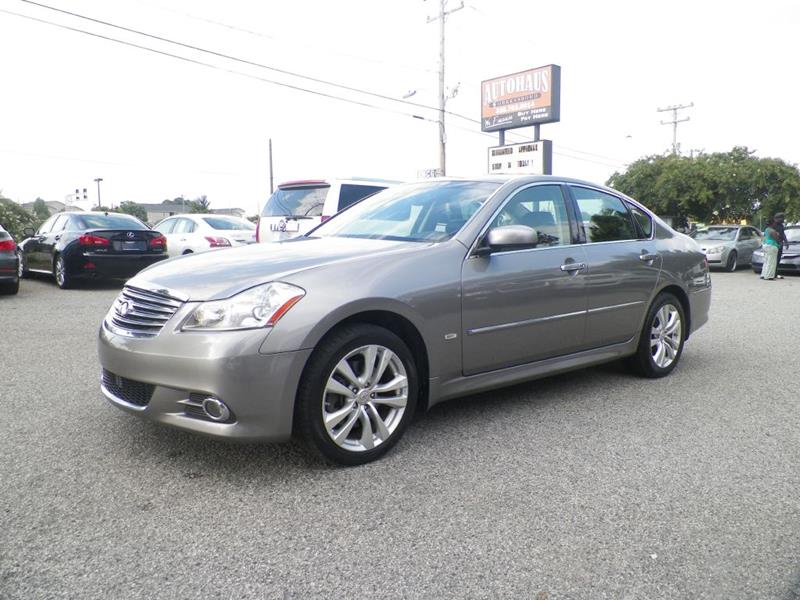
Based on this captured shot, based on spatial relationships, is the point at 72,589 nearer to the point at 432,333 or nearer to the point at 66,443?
the point at 66,443

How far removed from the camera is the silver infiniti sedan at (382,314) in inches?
123

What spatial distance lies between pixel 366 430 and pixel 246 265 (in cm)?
107

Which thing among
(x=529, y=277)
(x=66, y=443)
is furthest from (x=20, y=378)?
(x=529, y=277)

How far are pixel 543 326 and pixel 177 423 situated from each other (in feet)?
7.69

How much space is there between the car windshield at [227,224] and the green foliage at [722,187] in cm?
2152

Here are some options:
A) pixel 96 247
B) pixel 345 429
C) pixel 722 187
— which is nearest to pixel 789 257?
pixel 722 187

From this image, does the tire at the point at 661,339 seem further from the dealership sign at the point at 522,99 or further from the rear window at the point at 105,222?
the dealership sign at the point at 522,99

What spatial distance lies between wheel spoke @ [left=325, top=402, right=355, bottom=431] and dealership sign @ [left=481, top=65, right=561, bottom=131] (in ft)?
86.2

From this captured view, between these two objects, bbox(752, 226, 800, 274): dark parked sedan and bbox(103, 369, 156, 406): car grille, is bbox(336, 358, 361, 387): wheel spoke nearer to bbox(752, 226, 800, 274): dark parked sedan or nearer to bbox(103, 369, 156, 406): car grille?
bbox(103, 369, 156, 406): car grille

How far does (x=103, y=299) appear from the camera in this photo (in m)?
10.5

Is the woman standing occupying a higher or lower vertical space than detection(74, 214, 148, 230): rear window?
lower

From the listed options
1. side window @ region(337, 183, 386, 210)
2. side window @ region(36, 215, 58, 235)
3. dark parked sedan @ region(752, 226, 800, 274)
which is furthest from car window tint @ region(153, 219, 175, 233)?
dark parked sedan @ region(752, 226, 800, 274)

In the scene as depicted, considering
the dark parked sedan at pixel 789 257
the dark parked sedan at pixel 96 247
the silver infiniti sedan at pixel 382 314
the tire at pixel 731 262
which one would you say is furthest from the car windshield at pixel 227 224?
the tire at pixel 731 262

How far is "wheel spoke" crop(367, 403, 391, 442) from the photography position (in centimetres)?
345
